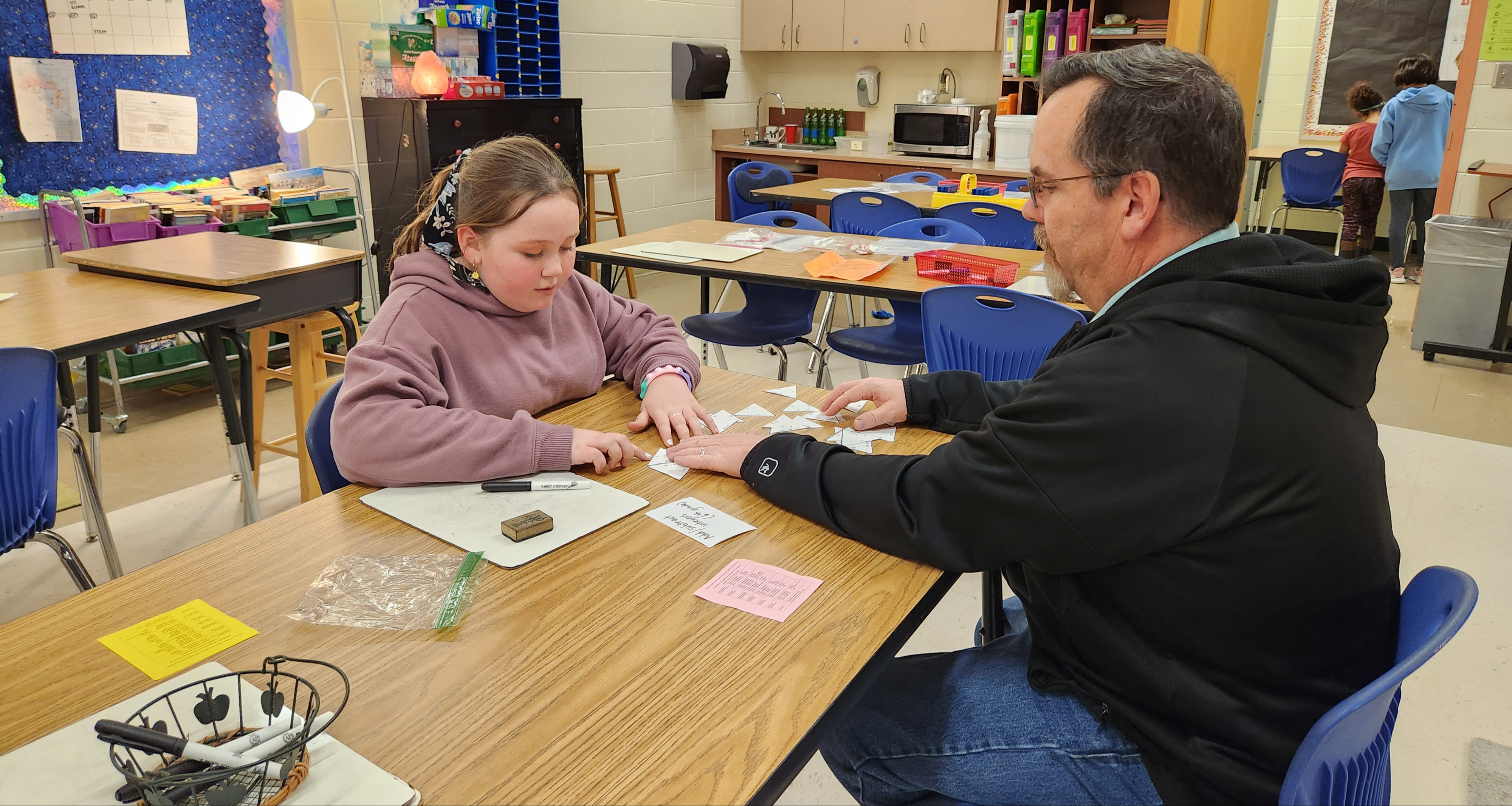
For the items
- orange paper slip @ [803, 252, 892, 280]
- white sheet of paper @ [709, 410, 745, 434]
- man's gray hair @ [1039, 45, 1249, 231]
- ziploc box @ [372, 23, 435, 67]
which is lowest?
white sheet of paper @ [709, 410, 745, 434]

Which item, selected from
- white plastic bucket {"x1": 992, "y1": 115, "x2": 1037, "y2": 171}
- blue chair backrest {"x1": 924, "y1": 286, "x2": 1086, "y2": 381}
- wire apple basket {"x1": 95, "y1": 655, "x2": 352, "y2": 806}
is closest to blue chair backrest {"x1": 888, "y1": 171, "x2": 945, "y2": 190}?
white plastic bucket {"x1": 992, "y1": 115, "x2": 1037, "y2": 171}

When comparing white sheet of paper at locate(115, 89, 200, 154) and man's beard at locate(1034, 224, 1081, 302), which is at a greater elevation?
white sheet of paper at locate(115, 89, 200, 154)

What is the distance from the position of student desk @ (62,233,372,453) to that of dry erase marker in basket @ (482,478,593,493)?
1.67 meters

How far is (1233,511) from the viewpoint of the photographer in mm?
983

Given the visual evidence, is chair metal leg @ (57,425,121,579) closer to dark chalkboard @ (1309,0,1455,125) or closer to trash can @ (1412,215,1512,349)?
trash can @ (1412,215,1512,349)

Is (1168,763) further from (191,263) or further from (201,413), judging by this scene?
(201,413)

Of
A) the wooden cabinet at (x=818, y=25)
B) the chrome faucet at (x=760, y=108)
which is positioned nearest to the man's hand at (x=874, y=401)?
the wooden cabinet at (x=818, y=25)

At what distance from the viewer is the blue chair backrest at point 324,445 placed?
1.55 m

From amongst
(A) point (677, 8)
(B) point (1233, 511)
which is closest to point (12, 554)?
(B) point (1233, 511)

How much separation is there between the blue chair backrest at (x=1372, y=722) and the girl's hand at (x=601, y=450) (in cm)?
96

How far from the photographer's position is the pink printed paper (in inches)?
43.8

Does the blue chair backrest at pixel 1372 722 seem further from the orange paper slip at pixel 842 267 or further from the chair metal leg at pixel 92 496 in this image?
the chair metal leg at pixel 92 496

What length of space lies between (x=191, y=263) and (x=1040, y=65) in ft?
18.2

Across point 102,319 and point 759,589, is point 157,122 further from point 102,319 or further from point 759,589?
point 759,589
